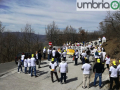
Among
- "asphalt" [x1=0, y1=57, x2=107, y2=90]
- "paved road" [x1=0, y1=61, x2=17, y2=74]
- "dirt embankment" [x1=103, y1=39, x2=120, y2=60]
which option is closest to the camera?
"asphalt" [x1=0, y1=57, x2=107, y2=90]

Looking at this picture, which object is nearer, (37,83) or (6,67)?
(37,83)

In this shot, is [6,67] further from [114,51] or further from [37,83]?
[114,51]

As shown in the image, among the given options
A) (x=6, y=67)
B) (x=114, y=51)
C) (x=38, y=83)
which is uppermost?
(x=114, y=51)

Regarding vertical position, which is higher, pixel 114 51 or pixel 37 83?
pixel 114 51

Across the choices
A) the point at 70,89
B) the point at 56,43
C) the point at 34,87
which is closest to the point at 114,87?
the point at 70,89

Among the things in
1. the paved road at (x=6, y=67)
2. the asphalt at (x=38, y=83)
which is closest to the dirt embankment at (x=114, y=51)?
the asphalt at (x=38, y=83)

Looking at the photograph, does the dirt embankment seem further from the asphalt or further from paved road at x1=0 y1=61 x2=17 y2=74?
paved road at x1=0 y1=61 x2=17 y2=74

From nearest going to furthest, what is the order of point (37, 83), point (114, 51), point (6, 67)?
point (37, 83) < point (6, 67) < point (114, 51)

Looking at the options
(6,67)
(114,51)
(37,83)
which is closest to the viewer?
(37,83)

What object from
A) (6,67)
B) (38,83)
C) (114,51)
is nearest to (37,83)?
(38,83)

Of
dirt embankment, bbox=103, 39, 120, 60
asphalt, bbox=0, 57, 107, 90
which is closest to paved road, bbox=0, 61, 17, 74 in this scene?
asphalt, bbox=0, 57, 107, 90

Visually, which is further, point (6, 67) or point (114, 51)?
point (114, 51)

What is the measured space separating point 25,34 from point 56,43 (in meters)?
9.80

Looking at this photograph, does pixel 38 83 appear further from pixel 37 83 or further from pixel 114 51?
pixel 114 51
